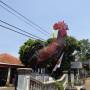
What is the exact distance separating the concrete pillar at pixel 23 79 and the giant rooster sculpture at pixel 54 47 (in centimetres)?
1554

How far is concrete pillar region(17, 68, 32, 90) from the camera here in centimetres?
1230

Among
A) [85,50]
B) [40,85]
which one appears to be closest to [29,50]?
[40,85]

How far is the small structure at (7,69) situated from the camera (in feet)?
91.2

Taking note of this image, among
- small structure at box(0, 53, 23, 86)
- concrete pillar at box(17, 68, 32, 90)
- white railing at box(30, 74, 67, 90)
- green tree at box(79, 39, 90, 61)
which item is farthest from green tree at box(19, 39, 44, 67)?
green tree at box(79, 39, 90, 61)

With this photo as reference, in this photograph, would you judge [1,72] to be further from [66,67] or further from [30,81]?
[30,81]

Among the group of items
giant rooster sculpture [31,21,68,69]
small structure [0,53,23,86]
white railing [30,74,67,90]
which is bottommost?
white railing [30,74,67,90]

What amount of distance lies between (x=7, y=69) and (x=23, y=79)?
1784cm

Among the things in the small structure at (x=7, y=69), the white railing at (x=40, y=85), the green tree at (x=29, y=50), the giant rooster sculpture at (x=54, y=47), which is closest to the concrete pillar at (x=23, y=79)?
the white railing at (x=40, y=85)

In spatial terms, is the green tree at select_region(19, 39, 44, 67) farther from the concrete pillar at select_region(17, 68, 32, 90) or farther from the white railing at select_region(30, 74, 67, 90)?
the concrete pillar at select_region(17, 68, 32, 90)

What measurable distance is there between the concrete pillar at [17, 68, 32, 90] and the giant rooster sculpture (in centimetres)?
1554

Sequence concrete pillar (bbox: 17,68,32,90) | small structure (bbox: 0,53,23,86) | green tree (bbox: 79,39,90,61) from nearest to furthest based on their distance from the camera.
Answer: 1. concrete pillar (bbox: 17,68,32,90)
2. small structure (bbox: 0,53,23,86)
3. green tree (bbox: 79,39,90,61)

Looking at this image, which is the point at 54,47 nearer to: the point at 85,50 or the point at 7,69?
the point at 7,69

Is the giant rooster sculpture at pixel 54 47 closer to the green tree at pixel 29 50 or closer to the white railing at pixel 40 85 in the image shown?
the green tree at pixel 29 50

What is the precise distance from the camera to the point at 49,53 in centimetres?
2828
